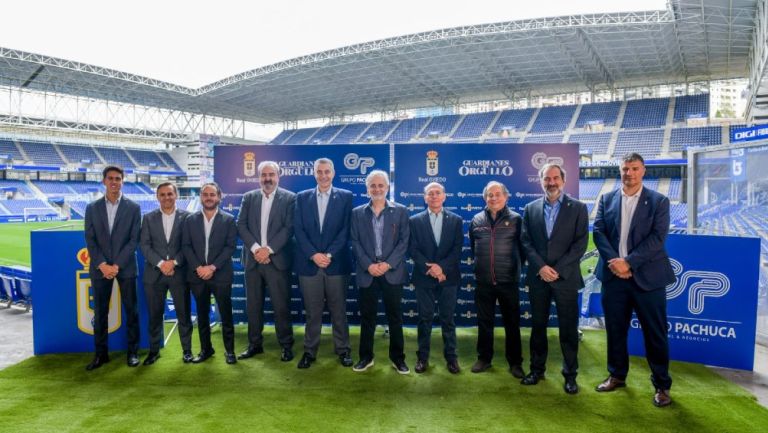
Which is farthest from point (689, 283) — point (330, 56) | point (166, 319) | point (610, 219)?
point (330, 56)

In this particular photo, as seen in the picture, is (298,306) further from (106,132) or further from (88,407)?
(106,132)

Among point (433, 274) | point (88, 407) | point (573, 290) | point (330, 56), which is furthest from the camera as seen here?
point (330, 56)

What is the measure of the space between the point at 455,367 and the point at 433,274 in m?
0.90

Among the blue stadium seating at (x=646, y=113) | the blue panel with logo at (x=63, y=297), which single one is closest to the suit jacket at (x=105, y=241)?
the blue panel with logo at (x=63, y=297)

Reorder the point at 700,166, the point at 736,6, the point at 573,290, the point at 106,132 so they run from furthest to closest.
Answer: the point at 106,132
the point at 736,6
the point at 700,166
the point at 573,290

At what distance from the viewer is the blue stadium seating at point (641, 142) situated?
26.5 m

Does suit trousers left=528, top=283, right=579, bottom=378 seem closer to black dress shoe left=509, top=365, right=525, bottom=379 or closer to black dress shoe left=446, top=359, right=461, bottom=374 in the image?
black dress shoe left=509, top=365, right=525, bottom=379

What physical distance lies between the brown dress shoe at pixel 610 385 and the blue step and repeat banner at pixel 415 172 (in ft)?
5.53

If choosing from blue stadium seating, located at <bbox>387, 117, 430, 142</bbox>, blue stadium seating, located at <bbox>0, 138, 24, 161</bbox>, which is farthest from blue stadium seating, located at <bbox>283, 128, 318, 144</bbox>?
blue stadium seating, located at <bbox>0, 138, 24, 161</bbox>

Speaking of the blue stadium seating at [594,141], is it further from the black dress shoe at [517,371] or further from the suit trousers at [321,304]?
the suit trousers at [321,304]

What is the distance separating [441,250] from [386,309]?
752mm

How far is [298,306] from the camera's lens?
19.3ft

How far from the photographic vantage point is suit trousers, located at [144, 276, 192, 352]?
4.59 m

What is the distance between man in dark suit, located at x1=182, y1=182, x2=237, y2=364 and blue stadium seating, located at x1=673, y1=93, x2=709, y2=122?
3073cm
